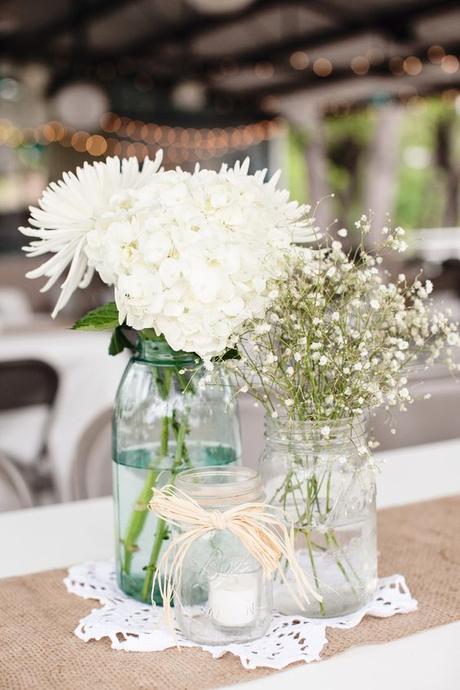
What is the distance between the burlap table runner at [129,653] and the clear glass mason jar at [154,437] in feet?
0.30

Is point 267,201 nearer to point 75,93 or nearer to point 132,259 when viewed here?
point 132,259

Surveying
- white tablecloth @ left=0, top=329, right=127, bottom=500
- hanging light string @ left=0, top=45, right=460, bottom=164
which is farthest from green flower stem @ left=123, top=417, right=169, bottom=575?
hanging light string @ left=0, top=45, right=460, bottom=164

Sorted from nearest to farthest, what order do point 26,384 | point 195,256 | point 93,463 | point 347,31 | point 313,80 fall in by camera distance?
point 195,256, point 93,463, point 26,384, point 347,31, point 313,80

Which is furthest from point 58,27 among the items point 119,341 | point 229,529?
point 229,529

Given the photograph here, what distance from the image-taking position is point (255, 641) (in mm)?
885

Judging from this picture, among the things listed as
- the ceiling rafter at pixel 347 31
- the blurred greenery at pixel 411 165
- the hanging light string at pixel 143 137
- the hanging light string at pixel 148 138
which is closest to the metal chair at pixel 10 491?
the ceiling rafter at pixel 347 31

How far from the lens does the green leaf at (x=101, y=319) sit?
942 millimetres

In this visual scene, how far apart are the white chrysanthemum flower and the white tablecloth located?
1.83 metres

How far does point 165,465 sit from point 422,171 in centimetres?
1824

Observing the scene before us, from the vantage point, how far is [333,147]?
52.5 feet

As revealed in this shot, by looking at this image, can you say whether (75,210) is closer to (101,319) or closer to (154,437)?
(101,319)

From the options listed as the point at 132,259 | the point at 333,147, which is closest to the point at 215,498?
the point at 132,259

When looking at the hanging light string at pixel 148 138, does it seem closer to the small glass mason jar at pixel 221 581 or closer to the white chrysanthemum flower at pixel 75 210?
the white chrysanthemum flower at pixel 75 210

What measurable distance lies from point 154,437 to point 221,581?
0.19 m
